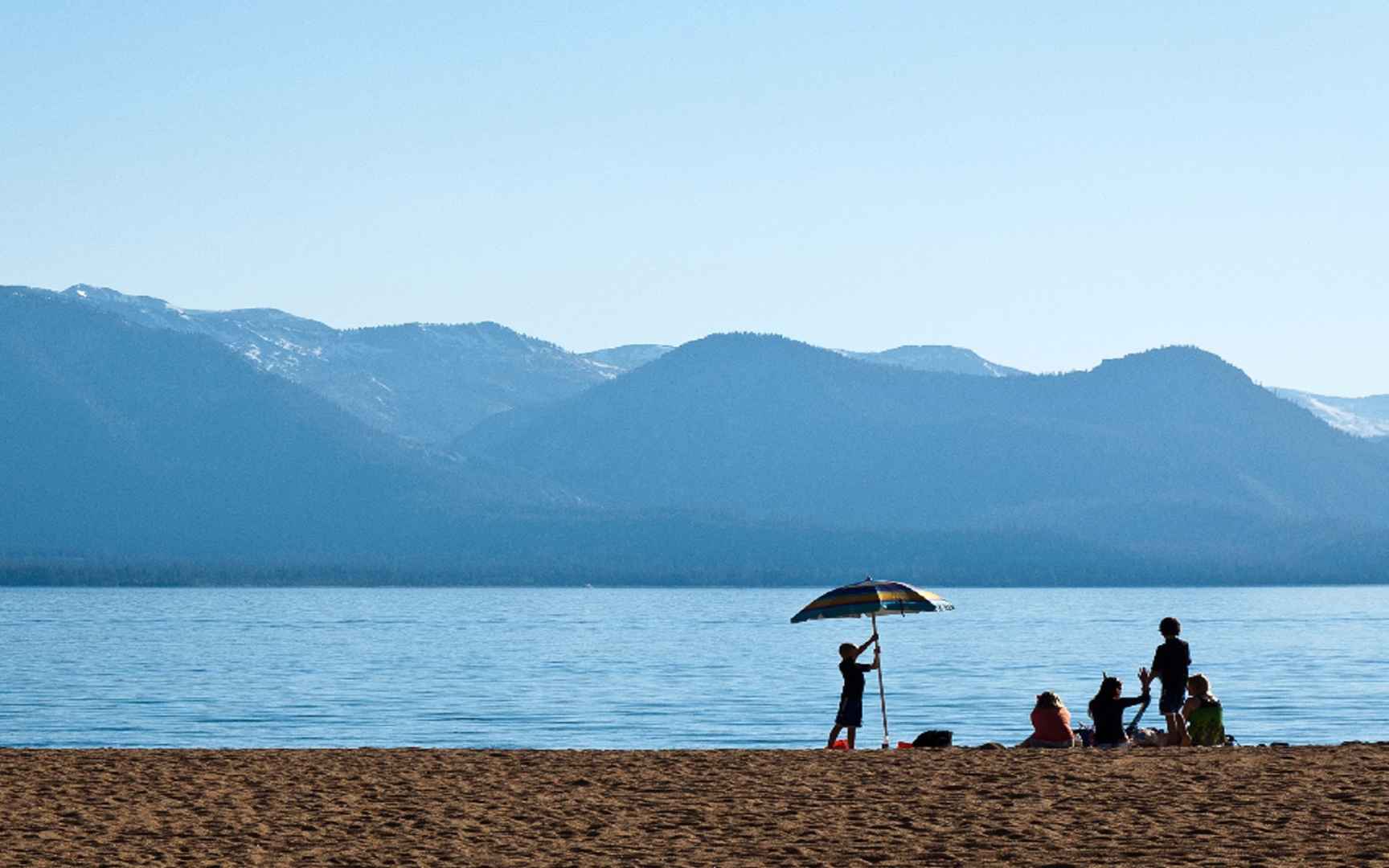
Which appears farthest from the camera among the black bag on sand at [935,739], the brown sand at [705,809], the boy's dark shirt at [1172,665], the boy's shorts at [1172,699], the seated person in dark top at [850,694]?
the seated person in dark top at [850,694]

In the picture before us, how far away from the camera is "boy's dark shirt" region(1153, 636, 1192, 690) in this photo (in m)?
26.1

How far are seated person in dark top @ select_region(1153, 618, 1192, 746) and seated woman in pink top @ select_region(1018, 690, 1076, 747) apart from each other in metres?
1.21

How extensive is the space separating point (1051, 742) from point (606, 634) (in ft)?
349

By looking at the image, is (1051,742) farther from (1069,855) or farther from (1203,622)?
(1203,622)

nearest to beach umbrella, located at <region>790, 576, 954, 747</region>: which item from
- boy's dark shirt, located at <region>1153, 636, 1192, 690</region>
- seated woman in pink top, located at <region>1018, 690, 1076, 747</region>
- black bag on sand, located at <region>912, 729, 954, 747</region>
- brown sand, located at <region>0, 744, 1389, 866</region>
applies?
black bag on sand, located at <region>912, 729, 954, 747</region>

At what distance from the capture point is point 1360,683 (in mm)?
74938

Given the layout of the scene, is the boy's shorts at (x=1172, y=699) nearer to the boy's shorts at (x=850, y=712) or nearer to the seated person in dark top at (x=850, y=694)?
the seated person in dark top at (x=850, y=694)

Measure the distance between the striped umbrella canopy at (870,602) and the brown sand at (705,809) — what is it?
274 cm

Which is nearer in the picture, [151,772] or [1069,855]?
[1069,855]

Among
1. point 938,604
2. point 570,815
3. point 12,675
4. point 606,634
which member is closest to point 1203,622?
point 606,634

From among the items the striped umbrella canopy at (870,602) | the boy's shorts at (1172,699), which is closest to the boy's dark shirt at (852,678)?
the striped umbrella canopy at (870,602)

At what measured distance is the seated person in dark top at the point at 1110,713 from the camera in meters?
25.8

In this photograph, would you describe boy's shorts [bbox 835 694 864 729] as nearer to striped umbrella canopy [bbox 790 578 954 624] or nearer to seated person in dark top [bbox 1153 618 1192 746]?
striped umbrella canopy [bbox 790 578 954 624]

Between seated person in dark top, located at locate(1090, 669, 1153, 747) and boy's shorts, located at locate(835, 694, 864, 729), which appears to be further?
boy's shorts, located at locate(835, 694, 864, 729)
